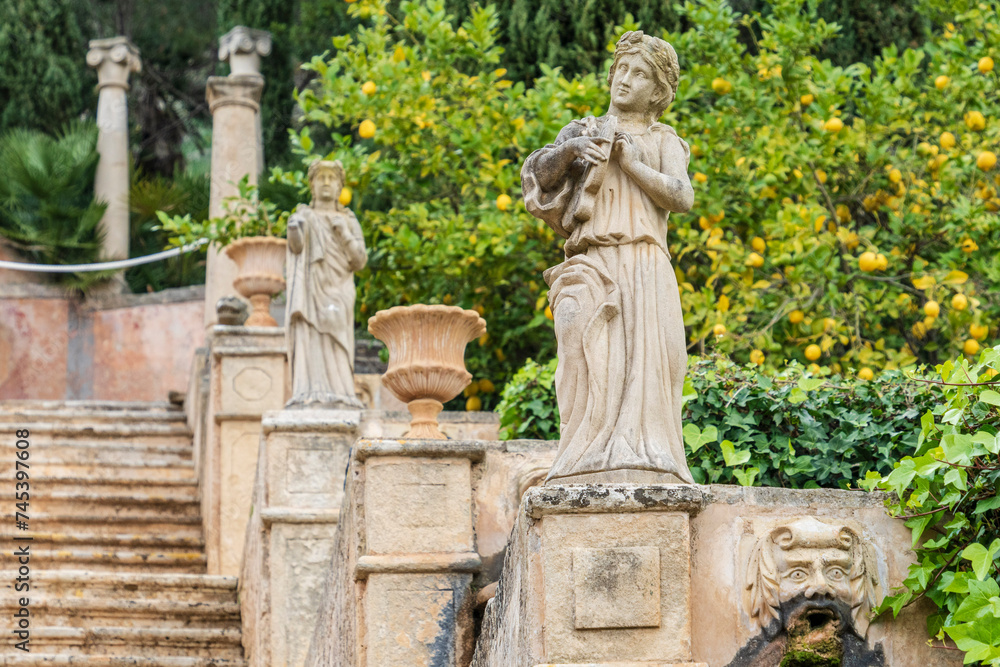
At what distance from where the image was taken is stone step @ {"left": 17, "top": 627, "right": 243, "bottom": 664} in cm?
845

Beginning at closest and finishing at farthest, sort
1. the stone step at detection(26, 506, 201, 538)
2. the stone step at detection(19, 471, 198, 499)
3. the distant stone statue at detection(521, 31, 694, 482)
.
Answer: the distant stone statue at detection(521, 31, 694, 482) → the stone step at detection(26, 506, 201, 538) → the stone step at detection(19, 471, 198, 499)

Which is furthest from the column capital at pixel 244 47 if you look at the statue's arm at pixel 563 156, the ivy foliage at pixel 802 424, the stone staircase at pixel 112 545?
the statue's arm at pixel 563 156

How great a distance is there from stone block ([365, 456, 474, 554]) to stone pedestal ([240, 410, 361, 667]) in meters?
1.84

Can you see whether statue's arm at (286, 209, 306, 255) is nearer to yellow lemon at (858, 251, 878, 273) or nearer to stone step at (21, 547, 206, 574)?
stone step at (21, 547, 206, 574)

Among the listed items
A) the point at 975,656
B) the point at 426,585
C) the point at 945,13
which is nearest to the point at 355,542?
the point at 426,585

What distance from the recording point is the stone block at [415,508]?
5.42 meters

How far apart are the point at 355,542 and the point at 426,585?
352mm

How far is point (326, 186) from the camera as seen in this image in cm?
888

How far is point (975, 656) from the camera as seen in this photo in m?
3.62

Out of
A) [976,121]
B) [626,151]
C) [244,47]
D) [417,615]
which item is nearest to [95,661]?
[417,615]

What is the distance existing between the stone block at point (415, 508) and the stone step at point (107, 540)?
5.40m

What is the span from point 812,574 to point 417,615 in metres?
1.92

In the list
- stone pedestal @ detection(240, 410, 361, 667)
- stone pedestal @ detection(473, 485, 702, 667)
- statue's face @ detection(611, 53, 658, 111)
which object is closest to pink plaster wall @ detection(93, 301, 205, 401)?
stone pedestal @ detection(240, 410, 361, 667)

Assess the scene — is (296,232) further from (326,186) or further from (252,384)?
(252,384)
